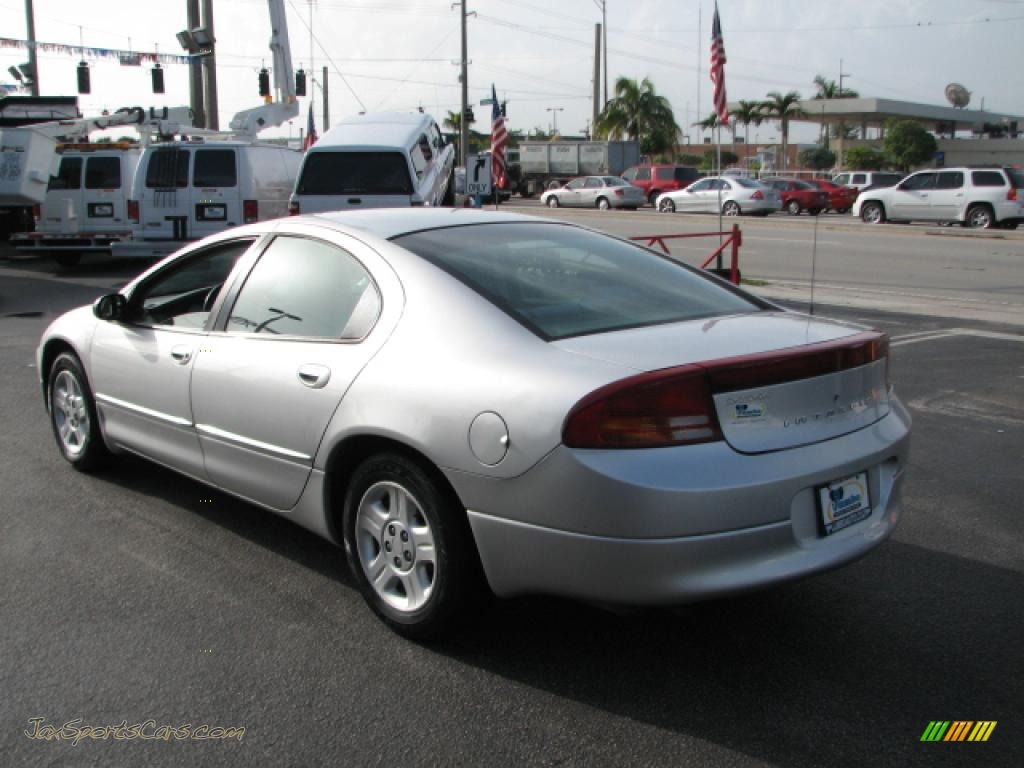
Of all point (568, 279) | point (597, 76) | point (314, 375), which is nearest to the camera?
point (314, 375)

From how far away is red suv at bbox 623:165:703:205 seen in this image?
45312mm

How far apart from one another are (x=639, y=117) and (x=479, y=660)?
221ft

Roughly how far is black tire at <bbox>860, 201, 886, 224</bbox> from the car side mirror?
29420 mm

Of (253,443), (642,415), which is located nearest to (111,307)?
(253,443)

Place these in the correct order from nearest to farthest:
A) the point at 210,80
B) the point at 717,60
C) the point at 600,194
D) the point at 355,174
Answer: the point at 717,60, the point at 355,174, the point at 210,80, the point at 600,194

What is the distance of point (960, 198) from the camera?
28719mm

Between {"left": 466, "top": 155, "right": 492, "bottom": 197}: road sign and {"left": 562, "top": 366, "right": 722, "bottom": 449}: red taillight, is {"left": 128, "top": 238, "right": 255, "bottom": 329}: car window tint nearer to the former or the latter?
{"left": 562, "top": 366, "right": 722, "bottom": 449}: red taillight

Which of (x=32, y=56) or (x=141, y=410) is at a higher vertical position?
(x=32, y=56)

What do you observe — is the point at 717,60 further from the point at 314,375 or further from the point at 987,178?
the point at 987,178

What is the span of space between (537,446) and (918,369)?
6553 millimetres

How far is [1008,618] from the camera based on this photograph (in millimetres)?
3998

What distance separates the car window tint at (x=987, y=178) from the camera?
27897mm

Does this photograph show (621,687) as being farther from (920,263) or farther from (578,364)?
(920,263)

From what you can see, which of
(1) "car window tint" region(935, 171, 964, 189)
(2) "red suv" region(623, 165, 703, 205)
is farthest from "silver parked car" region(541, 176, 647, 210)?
(1) "car window tint" region(935, 171, 964, 189)
